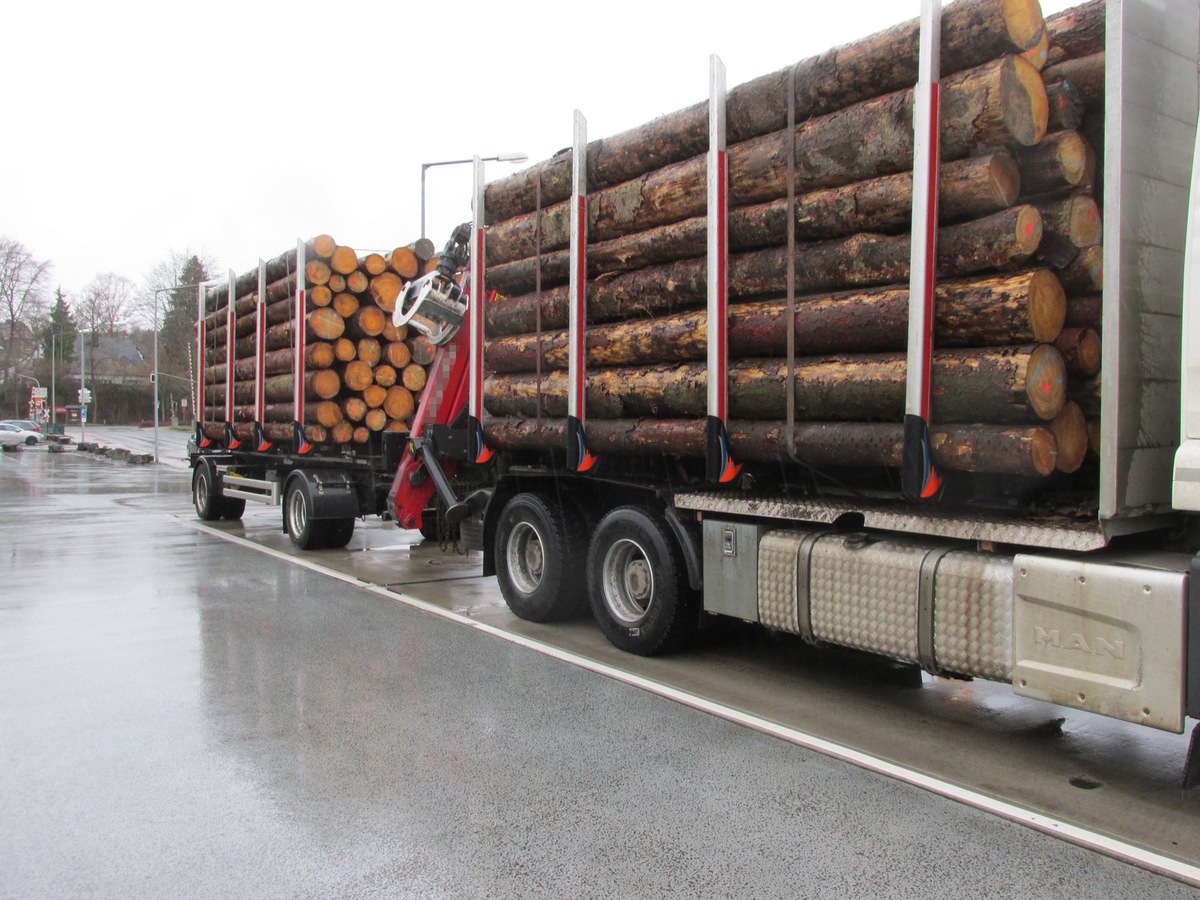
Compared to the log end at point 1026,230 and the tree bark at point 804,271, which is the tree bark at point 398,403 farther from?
the log end at point 1026,230

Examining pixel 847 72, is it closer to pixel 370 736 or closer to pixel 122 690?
pixel 370 736

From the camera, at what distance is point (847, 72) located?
5586 mm

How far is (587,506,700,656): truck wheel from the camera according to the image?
676cm

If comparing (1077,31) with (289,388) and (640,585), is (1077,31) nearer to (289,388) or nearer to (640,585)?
(640,585)

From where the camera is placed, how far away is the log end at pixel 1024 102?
4.76m

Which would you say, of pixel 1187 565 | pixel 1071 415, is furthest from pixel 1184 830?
pixel 1071 415

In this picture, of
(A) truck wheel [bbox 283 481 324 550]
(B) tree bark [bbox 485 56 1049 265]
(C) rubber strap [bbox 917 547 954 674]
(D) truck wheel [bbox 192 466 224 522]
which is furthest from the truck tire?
(C) rubber strap [bbox 917 547 954 674]

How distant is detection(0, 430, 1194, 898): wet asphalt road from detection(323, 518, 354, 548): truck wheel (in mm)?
4767

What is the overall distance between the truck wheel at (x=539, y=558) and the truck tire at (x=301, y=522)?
4.69 m

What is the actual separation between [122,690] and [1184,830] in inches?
227

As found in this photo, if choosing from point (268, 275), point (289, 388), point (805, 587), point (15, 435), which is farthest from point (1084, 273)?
point (15, 435)

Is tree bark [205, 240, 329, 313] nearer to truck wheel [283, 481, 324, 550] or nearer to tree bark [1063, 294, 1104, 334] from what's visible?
truck wheel [283, 481, 324, 550]

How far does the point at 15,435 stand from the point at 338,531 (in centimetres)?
5357

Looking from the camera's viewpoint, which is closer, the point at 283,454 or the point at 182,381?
the point at 283,454
